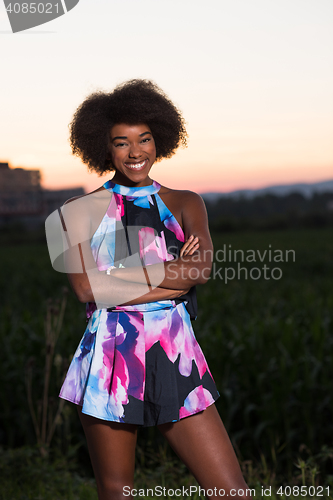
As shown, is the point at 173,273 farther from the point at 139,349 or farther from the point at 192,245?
the point at 139,349

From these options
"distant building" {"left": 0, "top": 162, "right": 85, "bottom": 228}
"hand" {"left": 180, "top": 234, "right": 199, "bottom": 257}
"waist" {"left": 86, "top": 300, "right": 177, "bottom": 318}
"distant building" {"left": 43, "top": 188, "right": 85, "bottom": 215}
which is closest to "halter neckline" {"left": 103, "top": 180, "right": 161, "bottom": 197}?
"distant building" {"left": 43, "top": 188, "right": 85, "bottom": 215}

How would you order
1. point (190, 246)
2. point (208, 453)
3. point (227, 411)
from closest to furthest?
point (208, 453), point (190, 246), point (227, 411)

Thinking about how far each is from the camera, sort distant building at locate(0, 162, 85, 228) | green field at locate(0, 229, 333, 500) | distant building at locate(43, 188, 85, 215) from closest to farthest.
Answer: distant building at locate(43, 188, 85, 215) → distant building at locate(0, 162, 85, 228) → green field at locate(0, 229, 333, 500)

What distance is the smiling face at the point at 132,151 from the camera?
1833mm

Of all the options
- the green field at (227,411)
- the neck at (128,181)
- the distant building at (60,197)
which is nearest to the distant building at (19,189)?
the distant building at (60,197)

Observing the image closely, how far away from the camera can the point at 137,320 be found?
175 cm

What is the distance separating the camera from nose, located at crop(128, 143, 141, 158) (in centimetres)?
182

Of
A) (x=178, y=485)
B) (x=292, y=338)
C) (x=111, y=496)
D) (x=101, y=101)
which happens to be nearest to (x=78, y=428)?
(x=178, y=485)

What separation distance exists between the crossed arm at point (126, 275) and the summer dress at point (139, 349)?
47mm

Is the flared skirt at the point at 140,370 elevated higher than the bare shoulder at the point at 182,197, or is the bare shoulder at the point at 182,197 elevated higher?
the bare shoulder at the point at 182,197

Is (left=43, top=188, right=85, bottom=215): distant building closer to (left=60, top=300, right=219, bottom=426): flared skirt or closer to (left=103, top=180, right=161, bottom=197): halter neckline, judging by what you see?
(left=103, top=180, right=161, bottom=197): halter neckline

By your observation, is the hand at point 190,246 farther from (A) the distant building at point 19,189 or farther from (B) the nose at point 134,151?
(A) the distant building at point 19,189

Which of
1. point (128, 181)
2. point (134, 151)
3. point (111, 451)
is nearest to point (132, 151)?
point (134, 151)

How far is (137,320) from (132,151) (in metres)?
0.65
